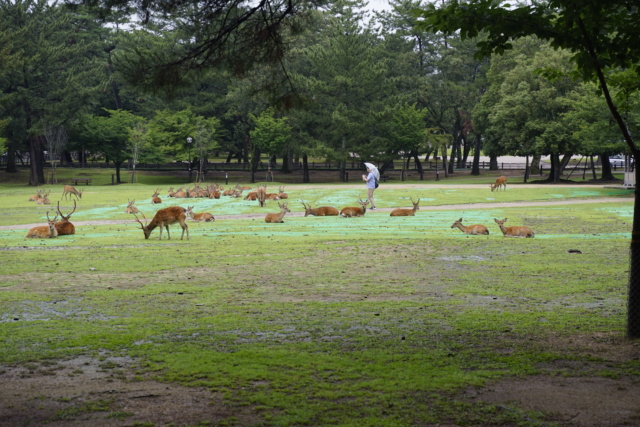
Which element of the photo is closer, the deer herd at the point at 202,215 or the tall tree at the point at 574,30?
the tall tree at the point at 574,30

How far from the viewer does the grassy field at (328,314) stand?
210 inches

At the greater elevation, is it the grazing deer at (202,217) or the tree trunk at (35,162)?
the tree trunk at (35,162)

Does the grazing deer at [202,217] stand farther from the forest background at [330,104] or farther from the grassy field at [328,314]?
the forest background at [330,104]

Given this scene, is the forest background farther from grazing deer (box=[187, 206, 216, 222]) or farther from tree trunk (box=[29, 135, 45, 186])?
grazing deer (box=[187, 206, 216, 222])

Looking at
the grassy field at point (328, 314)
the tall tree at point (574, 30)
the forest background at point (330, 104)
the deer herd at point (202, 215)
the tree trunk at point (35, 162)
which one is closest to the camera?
the grassy field at point (328, 314)

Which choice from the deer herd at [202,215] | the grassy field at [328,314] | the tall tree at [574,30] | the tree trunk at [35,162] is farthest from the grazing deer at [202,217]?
the tree trunk at [35,162]

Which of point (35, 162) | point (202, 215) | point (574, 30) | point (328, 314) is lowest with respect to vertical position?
point (328, 314)

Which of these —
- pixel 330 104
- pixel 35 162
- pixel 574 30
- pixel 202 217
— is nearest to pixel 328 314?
pixel 574 30

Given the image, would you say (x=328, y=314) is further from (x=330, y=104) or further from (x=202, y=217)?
(x=330, y=104)

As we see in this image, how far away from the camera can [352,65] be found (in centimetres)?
5697

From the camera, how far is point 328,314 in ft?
26.4

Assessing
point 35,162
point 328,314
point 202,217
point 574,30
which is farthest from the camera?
point 35,162

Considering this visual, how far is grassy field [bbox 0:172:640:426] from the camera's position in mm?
5340

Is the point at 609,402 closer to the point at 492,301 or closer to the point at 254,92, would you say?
the point at 492,301
